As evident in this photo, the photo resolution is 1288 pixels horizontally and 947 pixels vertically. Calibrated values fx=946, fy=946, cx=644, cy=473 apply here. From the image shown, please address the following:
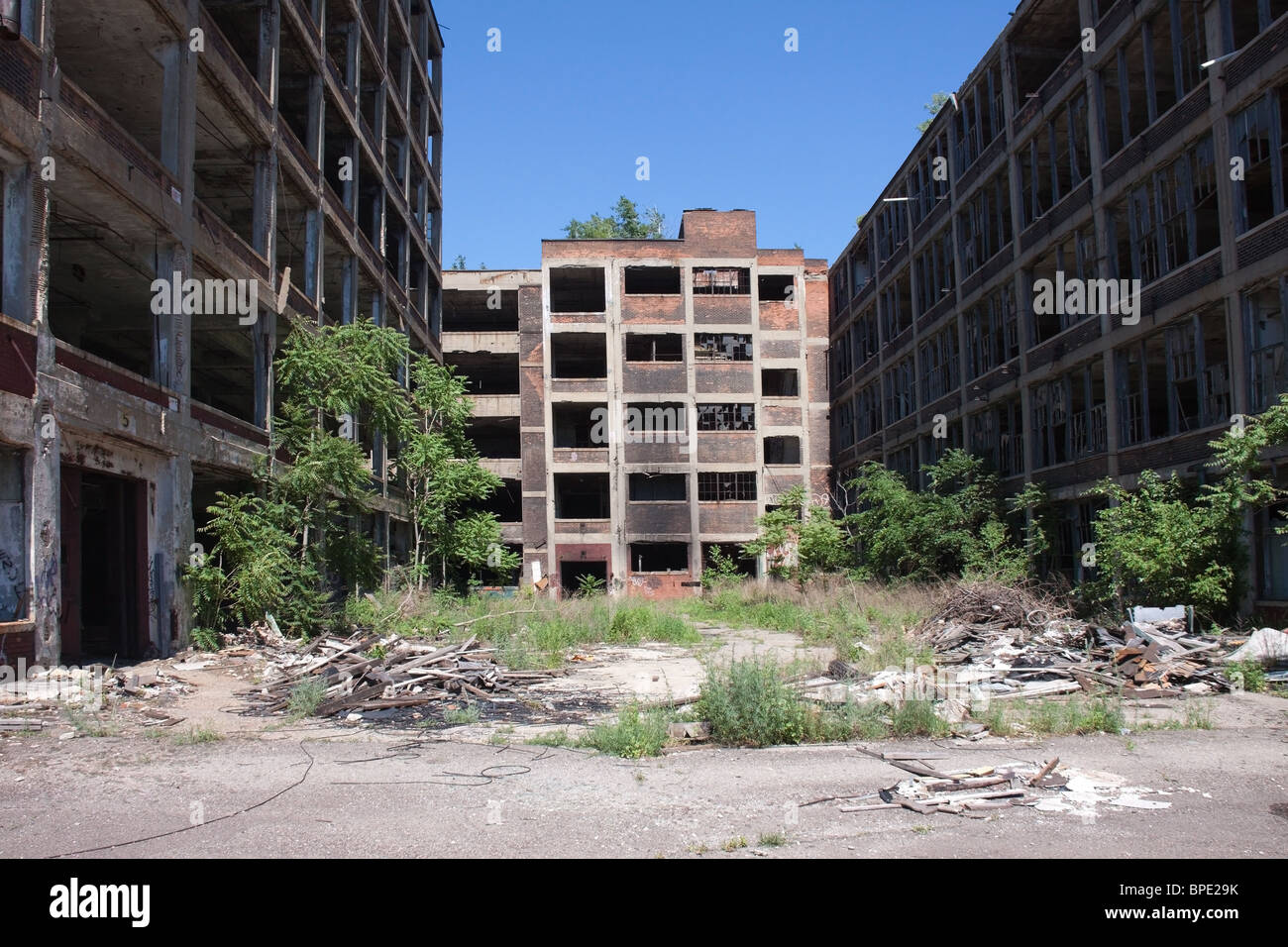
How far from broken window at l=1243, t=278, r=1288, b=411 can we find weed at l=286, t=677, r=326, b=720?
48.5 ft

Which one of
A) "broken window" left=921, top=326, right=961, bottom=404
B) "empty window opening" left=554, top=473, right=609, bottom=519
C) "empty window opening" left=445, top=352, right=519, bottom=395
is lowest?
"empty window opening" left=554, top=473, right=609, bottom=519

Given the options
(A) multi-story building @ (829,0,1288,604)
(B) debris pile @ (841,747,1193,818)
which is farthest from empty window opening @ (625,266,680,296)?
(B) debris pile @ (841,747,1193,818)

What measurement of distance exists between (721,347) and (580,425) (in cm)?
713

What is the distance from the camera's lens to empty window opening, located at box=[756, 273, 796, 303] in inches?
1674

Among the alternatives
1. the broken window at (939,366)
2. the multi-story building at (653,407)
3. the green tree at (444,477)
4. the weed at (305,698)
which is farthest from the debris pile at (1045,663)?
the multi-story building at (653,407)

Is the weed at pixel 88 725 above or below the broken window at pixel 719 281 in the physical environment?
below

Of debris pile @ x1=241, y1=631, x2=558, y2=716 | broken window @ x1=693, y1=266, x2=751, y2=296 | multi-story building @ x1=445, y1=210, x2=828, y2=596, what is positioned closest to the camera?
debris pile @ x1=241, y1=631, x2=558, y2=716

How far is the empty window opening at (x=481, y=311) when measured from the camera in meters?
43.1

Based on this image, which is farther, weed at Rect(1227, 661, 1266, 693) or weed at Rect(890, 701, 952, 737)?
weed at Rect(1227, 661, 1266, 693)

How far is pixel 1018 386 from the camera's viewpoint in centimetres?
2517

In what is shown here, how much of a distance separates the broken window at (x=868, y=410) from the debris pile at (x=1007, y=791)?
3190 cm

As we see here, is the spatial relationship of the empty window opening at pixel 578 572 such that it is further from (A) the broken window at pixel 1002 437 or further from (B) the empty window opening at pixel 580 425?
(A) the broken window at pixel 1002 437

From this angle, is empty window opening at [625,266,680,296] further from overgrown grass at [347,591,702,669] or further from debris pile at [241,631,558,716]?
debris pile at [241,631,558,716]

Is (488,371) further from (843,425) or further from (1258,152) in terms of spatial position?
(1258,152)
